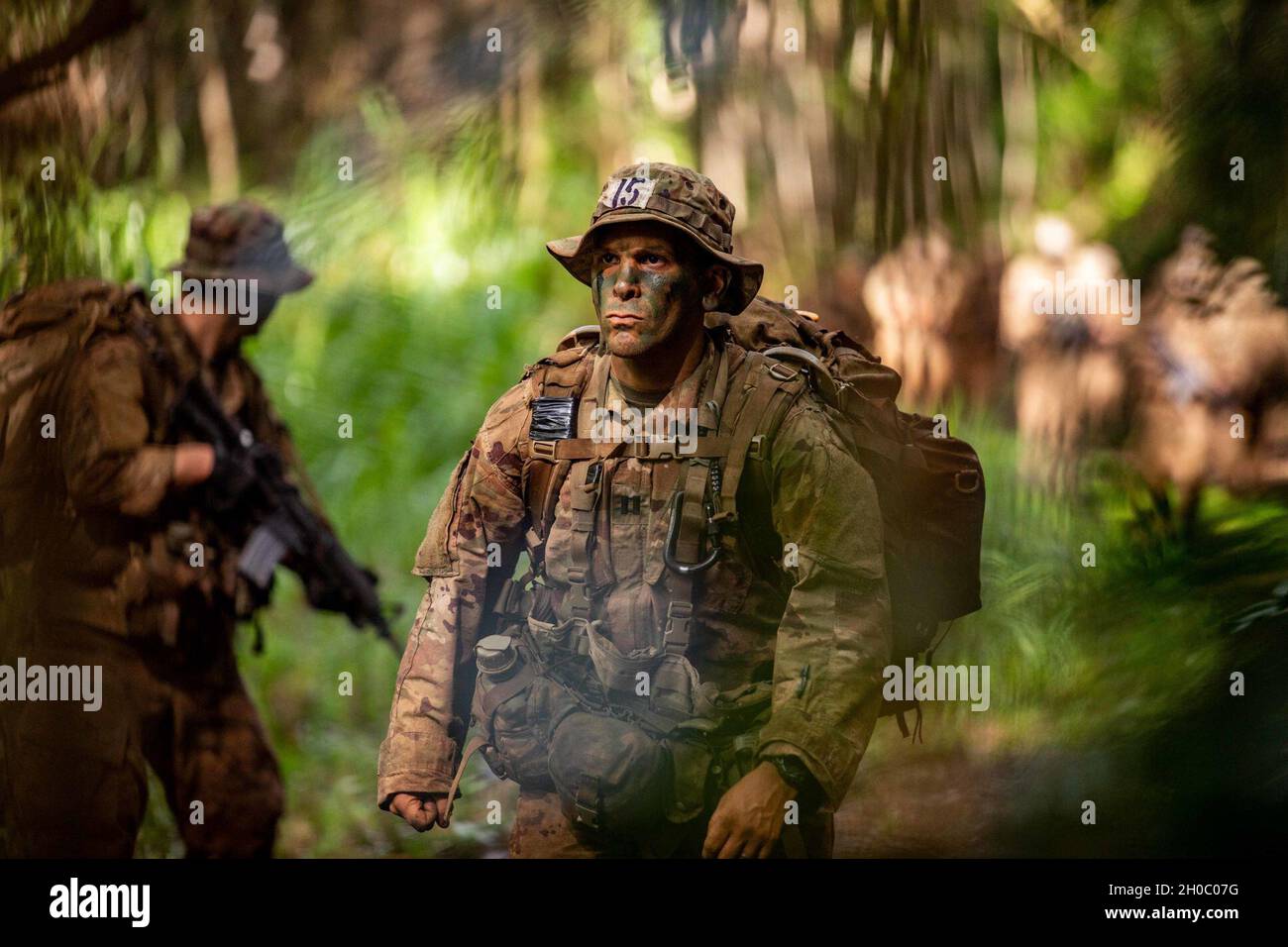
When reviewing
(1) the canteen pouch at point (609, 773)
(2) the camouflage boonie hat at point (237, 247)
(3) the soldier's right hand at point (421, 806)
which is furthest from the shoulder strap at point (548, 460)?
(2) the camouflage boonie hat at point (237, 247)

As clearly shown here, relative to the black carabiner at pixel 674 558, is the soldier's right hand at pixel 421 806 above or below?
below

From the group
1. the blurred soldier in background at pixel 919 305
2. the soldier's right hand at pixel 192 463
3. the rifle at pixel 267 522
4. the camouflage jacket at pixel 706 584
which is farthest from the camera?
the blurred soldier in background at pixel 919 305

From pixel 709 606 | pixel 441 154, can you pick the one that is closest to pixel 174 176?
pixel 441 154

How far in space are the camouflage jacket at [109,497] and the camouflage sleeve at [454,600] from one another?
1.36m

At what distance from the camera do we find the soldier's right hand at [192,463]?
4820mm

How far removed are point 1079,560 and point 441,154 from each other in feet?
A: 8.51

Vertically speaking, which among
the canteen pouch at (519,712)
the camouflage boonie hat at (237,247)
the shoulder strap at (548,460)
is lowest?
the canteen pouch at (519,712)

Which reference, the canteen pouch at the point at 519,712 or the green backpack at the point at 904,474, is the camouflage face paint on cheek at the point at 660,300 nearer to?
the green backpack at the point at 904,474

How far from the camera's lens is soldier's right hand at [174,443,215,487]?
15.8 ft

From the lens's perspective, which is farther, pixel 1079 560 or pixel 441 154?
pixel 441 154

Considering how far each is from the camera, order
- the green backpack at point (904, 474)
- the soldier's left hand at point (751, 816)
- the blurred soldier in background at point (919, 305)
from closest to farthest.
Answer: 1. the soldier's left hand at point (751, 816)
2. the green backpack at point (904, 474)
3. the blurred soldier in background at point (919, 305)

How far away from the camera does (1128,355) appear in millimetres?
5027

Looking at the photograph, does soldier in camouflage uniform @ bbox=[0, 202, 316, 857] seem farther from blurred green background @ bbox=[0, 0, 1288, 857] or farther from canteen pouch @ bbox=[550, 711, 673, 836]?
canteen pouch @ bbox=[550, 711, 673, 836]
